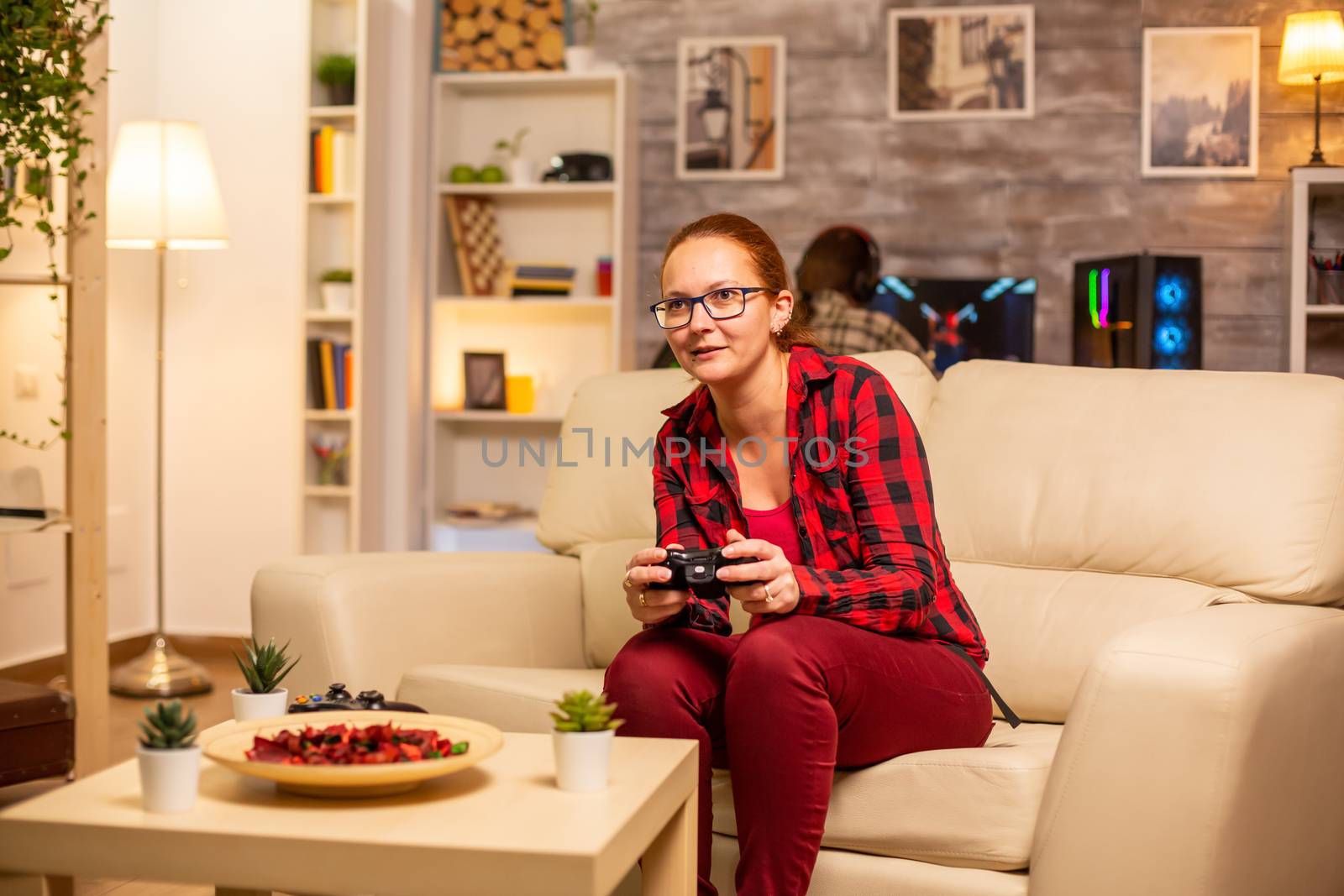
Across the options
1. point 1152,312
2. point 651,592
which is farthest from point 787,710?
point 1152,312

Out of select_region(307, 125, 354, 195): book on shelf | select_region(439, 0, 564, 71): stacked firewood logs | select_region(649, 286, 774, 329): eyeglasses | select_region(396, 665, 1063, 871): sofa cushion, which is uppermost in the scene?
select_region(439, 0, 564, 71): stacked firewood logs

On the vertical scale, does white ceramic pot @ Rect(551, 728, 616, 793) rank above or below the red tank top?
below

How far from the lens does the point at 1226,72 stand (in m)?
4.33

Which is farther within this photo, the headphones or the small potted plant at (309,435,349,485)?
the small potted plant at (309,435,349,485)

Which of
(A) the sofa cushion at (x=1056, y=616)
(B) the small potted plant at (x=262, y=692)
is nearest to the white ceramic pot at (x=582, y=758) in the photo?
(B) the small potted plant at (x=262, y=692)

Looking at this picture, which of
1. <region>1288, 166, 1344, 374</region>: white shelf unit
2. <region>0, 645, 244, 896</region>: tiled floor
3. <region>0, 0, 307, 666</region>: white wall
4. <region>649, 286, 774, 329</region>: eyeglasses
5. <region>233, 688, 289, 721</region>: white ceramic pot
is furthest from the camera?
<region>0, 0, 307, 666</region>: white wall

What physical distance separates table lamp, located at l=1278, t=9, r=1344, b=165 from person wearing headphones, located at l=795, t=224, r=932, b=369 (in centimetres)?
135

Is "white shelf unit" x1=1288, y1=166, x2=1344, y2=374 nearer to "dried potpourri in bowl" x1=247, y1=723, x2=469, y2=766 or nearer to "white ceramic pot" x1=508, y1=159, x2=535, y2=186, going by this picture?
"white ceramic pot" x1=508, y1=159, x2=535, y2=186

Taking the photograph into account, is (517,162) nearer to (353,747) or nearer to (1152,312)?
(1152,312)

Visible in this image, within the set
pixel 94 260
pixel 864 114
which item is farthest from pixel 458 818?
pixel 864 114

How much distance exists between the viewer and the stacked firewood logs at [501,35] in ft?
15.3

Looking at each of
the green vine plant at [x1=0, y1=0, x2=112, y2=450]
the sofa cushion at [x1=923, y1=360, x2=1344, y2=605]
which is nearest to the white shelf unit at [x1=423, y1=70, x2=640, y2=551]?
the green vine plant at [x1=0, y1=0, x2=112, y2=450]

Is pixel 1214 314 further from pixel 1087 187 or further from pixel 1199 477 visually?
pixel 1199 477

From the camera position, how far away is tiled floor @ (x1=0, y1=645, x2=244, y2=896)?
2395mm
